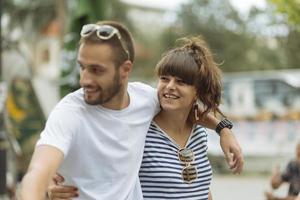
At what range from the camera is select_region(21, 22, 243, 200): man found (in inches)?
93.7

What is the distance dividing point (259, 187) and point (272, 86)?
4140 mm

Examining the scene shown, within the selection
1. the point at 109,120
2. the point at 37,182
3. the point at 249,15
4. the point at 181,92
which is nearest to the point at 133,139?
the point at 109,120

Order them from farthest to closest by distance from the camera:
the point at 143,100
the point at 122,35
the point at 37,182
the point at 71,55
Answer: the point at 71,55 → the point at 143,100 → the point at 122,35 → the point at 37,182

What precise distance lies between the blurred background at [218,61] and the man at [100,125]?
0.78m

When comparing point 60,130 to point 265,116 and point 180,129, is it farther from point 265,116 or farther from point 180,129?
point 265,116

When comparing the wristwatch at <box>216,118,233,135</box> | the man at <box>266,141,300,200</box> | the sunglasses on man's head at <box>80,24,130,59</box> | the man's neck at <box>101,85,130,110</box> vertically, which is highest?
the sunglasses on man's head at <box>80,24,130,59</box>

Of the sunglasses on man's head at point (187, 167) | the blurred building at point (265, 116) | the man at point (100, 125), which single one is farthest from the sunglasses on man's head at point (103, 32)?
the blurred building at point (265, 116)

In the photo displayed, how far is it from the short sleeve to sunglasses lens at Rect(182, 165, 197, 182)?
634 mm

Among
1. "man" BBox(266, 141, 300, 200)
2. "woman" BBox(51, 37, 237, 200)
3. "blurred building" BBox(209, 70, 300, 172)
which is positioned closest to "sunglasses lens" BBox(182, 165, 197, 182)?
"woman" BBox(51, 37, 237, 200)

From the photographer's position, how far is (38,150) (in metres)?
2.21

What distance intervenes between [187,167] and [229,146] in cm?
28

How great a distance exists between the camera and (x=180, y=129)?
295cm

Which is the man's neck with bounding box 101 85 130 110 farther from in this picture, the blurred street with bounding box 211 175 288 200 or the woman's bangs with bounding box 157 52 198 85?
the blurred street with bounding box 211 175 288 200

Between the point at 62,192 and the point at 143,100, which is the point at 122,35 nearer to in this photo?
the point at 143,100
